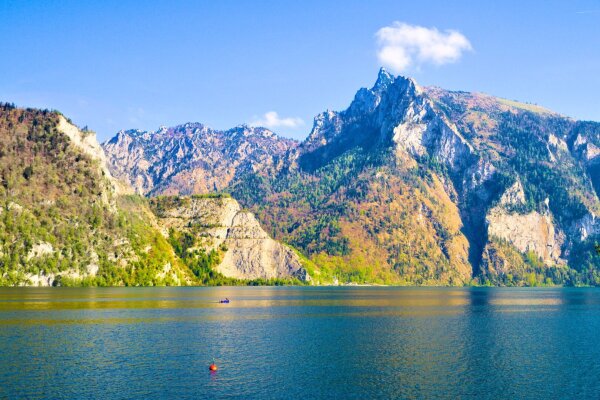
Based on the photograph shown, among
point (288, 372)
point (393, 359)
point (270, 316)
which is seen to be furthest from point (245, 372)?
point (270, 316)

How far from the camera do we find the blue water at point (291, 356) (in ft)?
211

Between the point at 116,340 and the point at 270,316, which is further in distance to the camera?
the point at 270,316

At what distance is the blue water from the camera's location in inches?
A: 2534

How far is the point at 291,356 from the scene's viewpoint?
8438 cm

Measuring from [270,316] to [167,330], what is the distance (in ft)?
126

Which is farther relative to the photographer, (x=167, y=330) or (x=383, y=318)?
(x=383, y=318)

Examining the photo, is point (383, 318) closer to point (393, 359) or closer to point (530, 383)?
point (393, 359)

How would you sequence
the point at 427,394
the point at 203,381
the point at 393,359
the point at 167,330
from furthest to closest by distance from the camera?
the point at 167,330
the point at 393,359
the point at 203,381
the point at 427,394

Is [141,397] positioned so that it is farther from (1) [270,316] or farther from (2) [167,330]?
(1) [270,316]

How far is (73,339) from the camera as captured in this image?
94.4 metres

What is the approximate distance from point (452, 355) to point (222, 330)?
47056 mm

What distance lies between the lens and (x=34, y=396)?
58.8 metres

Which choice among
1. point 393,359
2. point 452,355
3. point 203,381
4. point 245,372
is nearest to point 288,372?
point 245,372

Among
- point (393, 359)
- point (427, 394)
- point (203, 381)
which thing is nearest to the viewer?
point (427, 394)
